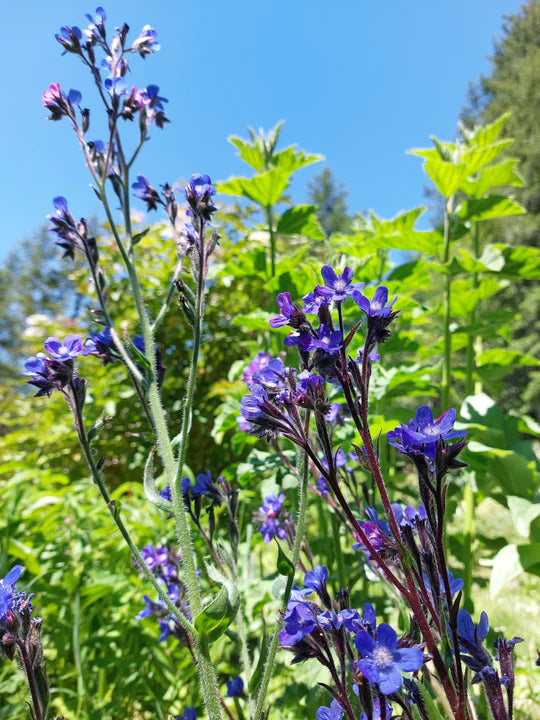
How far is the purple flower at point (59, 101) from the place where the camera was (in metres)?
1.14

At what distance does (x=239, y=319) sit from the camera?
1850 mm

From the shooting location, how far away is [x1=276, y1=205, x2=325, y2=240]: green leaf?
1.95 metres

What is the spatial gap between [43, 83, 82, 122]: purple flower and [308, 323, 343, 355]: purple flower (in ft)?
3.13

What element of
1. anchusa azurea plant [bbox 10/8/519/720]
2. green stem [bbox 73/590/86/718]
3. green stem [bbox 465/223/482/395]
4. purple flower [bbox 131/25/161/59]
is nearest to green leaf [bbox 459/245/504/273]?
green stem [bbox 465/223/482/395]

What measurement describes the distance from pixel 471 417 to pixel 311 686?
106 cm

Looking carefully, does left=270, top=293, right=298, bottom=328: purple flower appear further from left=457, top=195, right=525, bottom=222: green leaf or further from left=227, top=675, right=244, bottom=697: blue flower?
left=457, top=195, right=525, bottom=222: green leaf

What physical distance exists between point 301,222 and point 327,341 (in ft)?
4.66

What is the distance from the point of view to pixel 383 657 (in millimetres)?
550

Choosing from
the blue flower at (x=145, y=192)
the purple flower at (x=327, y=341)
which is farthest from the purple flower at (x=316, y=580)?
the blue flower at (x=145, y=192)

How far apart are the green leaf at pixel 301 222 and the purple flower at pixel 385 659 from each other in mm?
1621

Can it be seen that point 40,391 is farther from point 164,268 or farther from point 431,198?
point 431,198

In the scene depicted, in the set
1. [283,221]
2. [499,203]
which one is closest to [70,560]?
[283,221]

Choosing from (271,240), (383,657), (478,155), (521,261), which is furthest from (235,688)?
(478,155)

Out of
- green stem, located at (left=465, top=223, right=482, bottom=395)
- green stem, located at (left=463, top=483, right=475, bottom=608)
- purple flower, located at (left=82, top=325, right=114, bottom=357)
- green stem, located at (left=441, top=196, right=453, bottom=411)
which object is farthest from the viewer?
green stem, located at (left=465, top=223, right=482, bottom=395)
